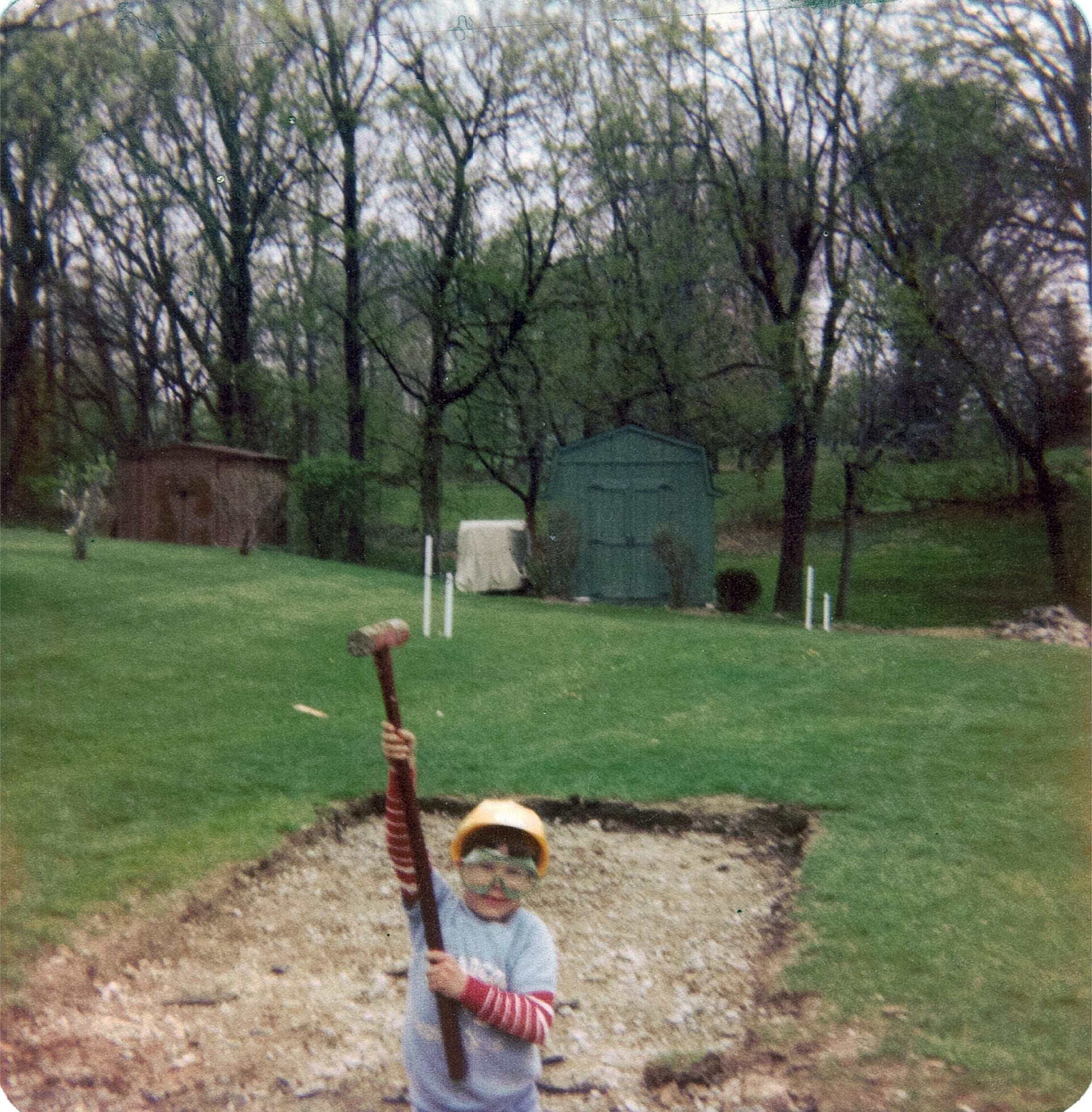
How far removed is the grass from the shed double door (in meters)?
0.20

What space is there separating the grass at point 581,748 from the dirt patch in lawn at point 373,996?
17 centimetres

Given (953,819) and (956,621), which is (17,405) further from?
(956,621)

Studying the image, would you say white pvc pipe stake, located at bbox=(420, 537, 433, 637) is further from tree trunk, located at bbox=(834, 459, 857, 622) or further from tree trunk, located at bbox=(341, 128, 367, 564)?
tree trunk, located at bbox=(834, 459, 857, 622)

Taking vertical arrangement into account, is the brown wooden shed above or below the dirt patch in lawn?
above

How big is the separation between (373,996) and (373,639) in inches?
56.6

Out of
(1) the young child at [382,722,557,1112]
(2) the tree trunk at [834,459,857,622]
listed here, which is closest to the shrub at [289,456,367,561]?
(2) the tree trunk at [834,459,857,622]

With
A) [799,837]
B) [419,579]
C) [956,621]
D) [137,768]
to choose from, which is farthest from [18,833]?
[956,621]

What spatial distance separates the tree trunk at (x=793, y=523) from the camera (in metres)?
6.74

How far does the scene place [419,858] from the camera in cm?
213

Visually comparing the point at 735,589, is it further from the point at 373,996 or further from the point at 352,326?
the point at 373,996

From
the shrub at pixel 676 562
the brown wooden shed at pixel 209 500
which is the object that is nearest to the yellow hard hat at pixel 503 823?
the shrub at pixel 676 562

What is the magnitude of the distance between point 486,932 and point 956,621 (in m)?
5.38

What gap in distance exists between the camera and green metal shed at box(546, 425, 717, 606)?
5.66 m

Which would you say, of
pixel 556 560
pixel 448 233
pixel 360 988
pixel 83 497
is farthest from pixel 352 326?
pixel 360 988
